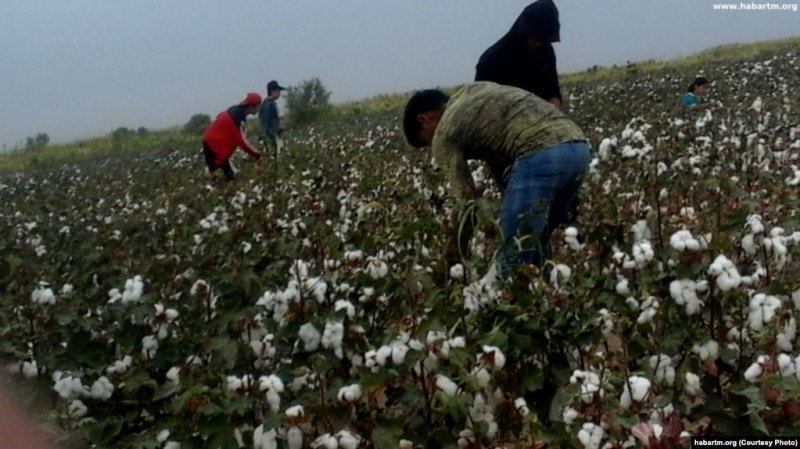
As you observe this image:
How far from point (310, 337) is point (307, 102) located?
2759cm

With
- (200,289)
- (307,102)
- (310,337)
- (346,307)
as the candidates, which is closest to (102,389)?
(200,289)

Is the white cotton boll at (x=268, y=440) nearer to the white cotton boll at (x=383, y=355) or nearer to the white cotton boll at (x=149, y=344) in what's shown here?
the white cotton boll at (x=383, y=355)

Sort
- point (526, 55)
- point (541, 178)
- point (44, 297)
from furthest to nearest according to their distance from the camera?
point (526, 55)
point (541, 178)
point (44, 297)

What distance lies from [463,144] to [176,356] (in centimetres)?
124

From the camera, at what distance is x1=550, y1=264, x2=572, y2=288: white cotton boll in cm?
260

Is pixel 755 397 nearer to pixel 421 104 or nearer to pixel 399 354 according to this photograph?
pixel 399 354

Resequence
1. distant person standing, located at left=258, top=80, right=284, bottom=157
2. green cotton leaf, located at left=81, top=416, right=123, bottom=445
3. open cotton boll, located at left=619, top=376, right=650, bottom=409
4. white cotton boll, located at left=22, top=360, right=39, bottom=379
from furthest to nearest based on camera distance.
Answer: distant person standing, located at left=258, top=80, right=284, bottom=157 → white cotton boll, located at left=22, top=360, right=39, bottom=379 → green cotton leaf, located at left=81, top=416, right=123, bottom=445 → open cotton boll, located at left=619, top=376, right=650, bottom=409

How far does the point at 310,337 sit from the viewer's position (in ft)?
8.29

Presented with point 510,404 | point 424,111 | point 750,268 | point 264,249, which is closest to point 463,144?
point 424,111

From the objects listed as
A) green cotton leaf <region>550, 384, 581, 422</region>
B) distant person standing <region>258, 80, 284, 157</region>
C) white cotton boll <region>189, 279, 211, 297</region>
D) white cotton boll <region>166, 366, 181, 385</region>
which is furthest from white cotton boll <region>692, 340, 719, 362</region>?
distant person standing <region>258, 80, 284, 157</region>

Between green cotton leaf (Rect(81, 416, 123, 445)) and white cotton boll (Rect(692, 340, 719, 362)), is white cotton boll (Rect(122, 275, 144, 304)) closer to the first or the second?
green cotton leaf (Rect(81, 416, 123, 445))

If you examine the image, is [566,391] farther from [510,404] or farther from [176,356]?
[176,356]

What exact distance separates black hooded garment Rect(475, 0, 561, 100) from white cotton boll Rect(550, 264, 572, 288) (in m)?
1.52

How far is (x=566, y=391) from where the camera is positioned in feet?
7.03
